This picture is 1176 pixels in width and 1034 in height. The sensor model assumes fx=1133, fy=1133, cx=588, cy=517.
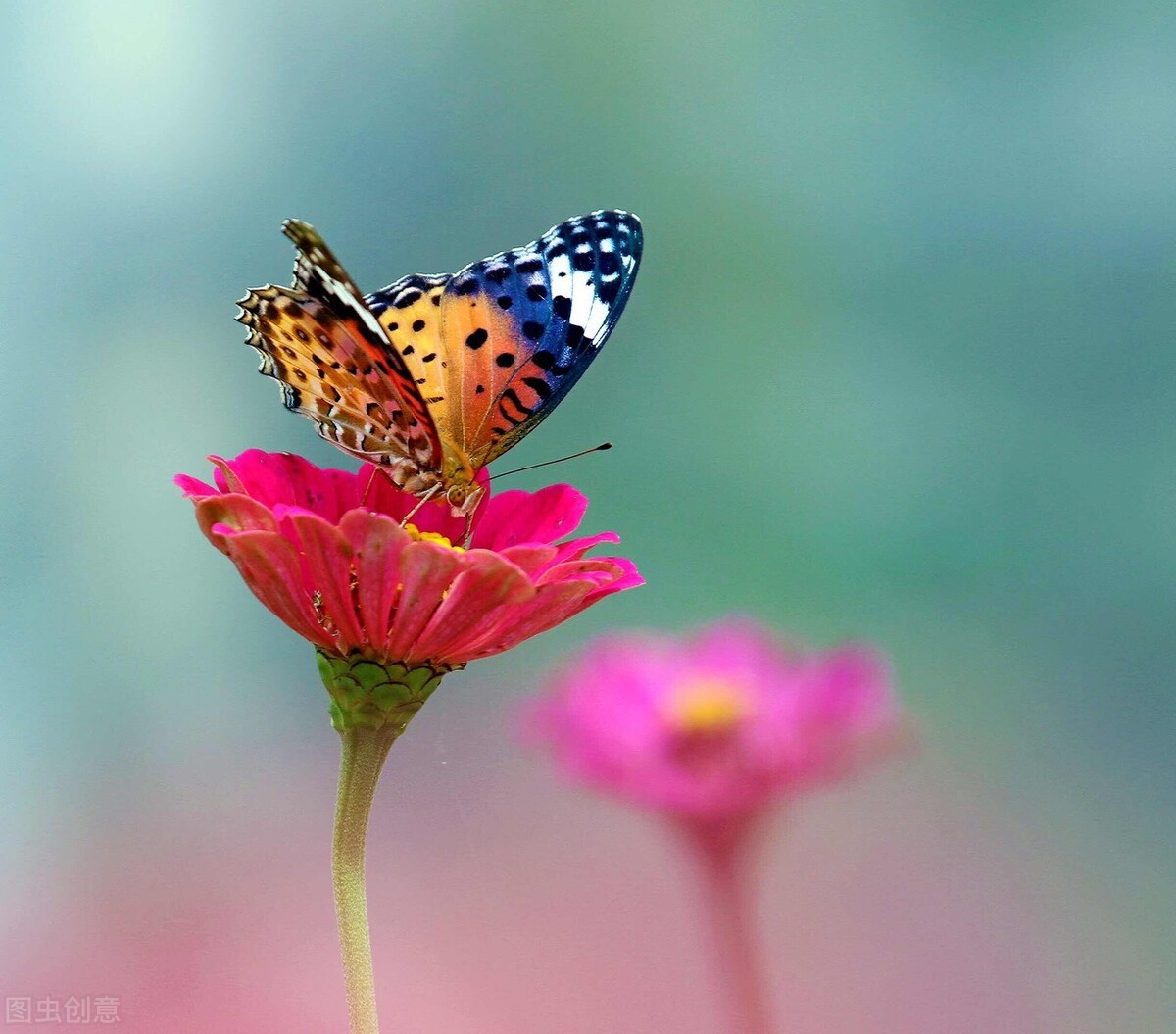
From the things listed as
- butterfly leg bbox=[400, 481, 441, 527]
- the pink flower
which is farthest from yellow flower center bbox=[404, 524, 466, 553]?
the pink flower

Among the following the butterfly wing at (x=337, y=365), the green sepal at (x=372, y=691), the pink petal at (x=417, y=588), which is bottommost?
the green sepal at (x=372, y=691)

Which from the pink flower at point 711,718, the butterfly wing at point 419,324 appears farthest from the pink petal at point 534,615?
the pink flower at point 711,718

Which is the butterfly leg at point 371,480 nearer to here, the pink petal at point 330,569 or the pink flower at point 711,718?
the pink petal at point 330,569

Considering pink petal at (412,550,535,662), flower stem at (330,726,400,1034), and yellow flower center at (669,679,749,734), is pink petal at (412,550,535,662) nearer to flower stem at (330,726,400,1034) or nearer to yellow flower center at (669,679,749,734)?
flower stem at (330,726,400,1034)

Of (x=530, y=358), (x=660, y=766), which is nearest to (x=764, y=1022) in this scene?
(x=660, y=766)

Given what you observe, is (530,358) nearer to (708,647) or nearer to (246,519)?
(246,519)

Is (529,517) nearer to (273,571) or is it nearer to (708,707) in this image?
(273,571)

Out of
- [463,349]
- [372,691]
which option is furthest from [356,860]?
[463,349]
